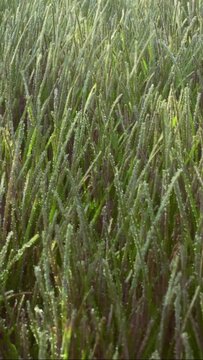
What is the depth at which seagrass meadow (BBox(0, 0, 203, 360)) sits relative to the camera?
28.4 inches

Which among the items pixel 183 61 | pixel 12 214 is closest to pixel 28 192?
pixel 12 214

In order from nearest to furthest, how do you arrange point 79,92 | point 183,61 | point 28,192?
1. point 28,192
2. point 79,92
3. point 183,61

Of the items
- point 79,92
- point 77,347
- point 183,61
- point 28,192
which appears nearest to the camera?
point 77,347

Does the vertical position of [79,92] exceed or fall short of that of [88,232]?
it exceeds it

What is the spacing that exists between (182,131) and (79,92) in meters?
0.35

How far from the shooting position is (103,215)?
938mm

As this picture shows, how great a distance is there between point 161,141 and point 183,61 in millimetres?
430

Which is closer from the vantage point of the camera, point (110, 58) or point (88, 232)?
point (88, 232)

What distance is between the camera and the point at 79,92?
138 cm

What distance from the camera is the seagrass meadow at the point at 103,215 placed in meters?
0.72

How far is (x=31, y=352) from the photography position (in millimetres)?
771

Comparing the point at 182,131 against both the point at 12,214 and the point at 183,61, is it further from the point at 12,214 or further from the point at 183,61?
the point at 183,61

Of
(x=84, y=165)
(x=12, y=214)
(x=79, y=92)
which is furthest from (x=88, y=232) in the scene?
(x=79, y=92)

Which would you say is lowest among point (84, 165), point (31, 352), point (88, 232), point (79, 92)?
point (31, 352)
